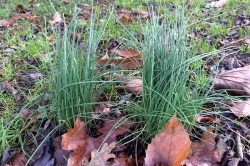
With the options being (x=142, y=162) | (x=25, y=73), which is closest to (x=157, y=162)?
(x=142, y=162)

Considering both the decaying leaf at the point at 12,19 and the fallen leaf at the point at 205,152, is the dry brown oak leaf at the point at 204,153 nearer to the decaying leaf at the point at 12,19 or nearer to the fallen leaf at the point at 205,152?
the fallen leaf at the point at 205,152

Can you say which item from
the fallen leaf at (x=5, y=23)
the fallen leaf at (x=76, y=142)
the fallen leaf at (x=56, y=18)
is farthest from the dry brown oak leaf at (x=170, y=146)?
the fallen leaf at (x=5, y=23)

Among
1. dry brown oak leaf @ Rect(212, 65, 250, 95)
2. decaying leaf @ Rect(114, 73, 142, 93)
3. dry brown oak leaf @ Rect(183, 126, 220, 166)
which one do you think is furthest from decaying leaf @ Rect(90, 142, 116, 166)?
dry brown oak leaf @ Rect(212, 65, 250, 95)

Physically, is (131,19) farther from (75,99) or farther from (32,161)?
(32,161)

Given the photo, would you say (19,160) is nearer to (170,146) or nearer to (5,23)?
(170,146)

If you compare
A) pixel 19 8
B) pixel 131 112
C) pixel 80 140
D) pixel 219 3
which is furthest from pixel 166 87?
→ pixel 19 8

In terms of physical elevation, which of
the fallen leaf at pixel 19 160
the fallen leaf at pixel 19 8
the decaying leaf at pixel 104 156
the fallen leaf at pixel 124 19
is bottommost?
the fallen leaf at pixel 19 160
